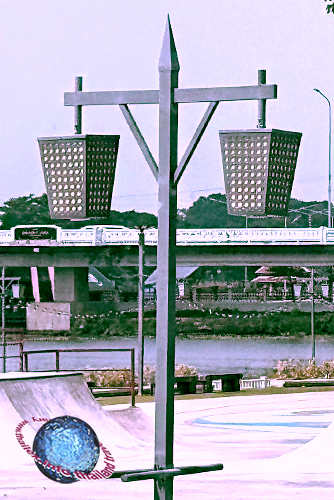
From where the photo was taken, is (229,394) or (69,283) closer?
(229,394)

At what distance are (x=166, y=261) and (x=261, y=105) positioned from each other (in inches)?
74.9

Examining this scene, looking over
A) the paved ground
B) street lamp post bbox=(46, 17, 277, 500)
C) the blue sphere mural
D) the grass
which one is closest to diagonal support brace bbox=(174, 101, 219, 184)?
street lamp post bbox=(46, 17, 277, 500)

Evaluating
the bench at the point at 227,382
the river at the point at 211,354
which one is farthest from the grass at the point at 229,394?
the river at the point at 211,354

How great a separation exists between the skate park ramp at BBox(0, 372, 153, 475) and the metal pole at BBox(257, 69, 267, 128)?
9788 mm

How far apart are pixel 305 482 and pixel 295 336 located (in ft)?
417

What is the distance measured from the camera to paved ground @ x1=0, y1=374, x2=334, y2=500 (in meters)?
17.6

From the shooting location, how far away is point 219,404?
1603 inches

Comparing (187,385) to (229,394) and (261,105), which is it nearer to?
(229,394)

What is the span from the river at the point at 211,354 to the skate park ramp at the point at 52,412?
223ft

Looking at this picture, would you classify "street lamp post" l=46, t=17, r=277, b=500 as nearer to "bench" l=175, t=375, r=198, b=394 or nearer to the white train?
"bench" l=175, t=375, r=198, b=394

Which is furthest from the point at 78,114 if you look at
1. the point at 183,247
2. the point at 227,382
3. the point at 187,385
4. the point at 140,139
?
the point at 183,247

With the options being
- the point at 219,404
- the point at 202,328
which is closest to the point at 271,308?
the point at 202,328

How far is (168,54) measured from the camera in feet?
36.2

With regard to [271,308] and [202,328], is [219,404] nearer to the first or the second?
[202,328]
